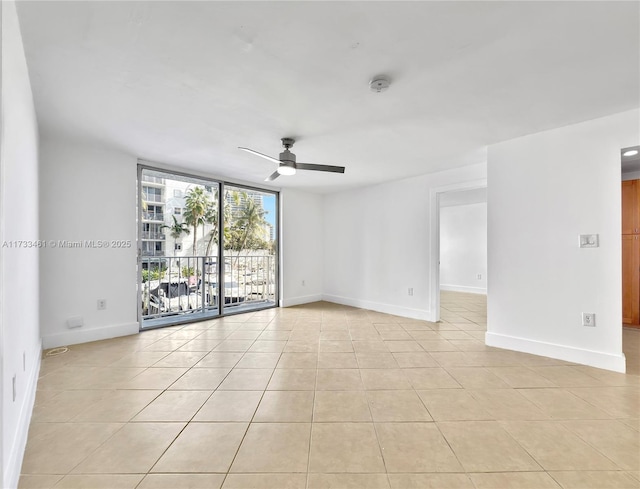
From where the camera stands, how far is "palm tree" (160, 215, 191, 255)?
4.62 metres

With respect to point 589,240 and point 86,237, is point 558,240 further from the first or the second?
point 86,237

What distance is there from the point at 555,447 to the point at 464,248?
21.3 feet

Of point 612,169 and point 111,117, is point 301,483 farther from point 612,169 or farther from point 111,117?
point 612,169

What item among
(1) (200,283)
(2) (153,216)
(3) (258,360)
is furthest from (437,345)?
(2) (153,216)

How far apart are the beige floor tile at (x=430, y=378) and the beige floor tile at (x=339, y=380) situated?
465mm

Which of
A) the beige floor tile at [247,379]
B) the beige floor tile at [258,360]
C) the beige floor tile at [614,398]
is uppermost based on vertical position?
the beige floor tile at [614,398]

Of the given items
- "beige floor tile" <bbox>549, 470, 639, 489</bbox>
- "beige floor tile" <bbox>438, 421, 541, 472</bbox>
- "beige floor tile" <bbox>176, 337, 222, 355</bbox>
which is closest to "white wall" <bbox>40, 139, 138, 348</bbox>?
"beige floor tile" <bbox>176, 337, 222, 355</bbox>

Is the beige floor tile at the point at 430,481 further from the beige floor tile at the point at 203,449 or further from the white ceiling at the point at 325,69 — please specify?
the white ceiling at the point at 325,69

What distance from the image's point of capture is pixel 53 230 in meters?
3.18

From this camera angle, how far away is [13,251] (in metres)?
A: 1.55

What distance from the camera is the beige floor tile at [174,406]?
1.90 meters

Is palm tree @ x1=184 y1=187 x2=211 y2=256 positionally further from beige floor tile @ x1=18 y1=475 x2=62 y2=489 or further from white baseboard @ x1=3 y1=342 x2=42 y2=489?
beige floor tile @ x1=18 y1=475 x2=62 y2=489

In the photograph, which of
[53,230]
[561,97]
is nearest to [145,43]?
[53,230]

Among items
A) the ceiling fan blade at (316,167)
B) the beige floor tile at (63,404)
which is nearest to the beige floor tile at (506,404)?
the ceiling fan blade at (316,167)
